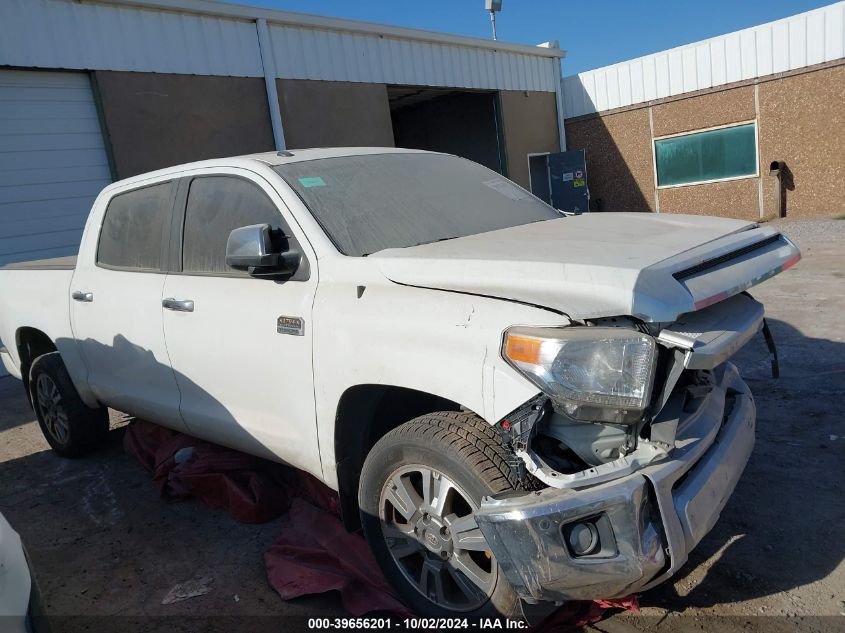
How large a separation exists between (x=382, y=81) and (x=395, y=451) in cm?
1134

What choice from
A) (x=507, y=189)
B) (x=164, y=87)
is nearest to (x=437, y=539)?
(x=507, y=189)

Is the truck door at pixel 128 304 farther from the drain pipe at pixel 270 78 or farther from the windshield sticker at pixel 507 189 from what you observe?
the drain pipe at pixel 270 78

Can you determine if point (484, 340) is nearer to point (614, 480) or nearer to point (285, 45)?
point (614, 480)

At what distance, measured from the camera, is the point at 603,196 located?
17.8 m

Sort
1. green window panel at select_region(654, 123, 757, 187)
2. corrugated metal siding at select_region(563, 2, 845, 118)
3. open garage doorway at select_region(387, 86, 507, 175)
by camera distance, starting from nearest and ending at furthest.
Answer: corrugated metal siding at select_region(563, 2, 845, 118) → green window panel at select_region(654, 123, 757, 187) → open garage doorway at select_region(387, 86, 507, 175)

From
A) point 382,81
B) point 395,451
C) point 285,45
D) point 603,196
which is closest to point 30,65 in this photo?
point 285,45

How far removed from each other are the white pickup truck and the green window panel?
13.7 m

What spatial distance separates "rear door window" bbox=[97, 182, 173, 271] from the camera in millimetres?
3771

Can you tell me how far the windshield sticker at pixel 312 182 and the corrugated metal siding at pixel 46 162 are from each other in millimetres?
7052

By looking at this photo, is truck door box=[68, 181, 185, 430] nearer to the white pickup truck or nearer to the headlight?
the white pickup truck

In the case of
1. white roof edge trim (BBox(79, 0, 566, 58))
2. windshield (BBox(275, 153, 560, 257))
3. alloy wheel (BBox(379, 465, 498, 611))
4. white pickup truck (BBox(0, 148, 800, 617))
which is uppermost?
white roof edge trim (BBox(79, 0, 566, 58))

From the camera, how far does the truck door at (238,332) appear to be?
9.27 feet

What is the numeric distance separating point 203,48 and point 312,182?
26.7 ft

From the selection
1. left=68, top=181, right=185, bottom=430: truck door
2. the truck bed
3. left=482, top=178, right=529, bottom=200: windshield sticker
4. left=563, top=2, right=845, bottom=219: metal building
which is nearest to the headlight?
left=482, top=178, right=529, bottom=200: windshield sticker
